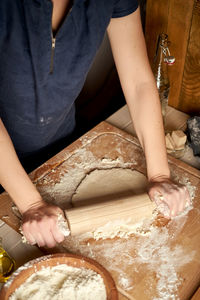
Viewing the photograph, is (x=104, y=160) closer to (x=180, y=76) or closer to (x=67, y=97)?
(x=67, y=97)

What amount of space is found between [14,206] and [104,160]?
37cm

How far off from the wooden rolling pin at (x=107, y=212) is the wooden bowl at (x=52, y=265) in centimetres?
14

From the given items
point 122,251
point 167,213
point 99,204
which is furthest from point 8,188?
point 167,213

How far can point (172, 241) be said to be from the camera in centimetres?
101

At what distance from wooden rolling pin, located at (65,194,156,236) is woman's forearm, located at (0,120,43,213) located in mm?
121

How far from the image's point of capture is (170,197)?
106cm

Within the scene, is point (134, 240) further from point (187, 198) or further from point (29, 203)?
point (29, 203)

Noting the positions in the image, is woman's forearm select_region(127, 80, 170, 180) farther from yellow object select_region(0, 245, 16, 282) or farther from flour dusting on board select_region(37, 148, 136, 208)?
yellow object select_region(0, 245, 16, 282)

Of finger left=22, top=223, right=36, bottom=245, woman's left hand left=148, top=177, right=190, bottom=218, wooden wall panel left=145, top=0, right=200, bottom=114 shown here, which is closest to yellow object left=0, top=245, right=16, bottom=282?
finger left=22, top=223, right=36, bottom=245

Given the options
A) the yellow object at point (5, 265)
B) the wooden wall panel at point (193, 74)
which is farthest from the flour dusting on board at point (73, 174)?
the wooden wall panel at point (193, 74)

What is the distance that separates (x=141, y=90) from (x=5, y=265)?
0.73m

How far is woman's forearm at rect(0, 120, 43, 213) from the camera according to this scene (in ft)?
3.23

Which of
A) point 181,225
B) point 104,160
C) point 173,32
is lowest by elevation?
point 181,225

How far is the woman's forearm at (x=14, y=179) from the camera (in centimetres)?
98
